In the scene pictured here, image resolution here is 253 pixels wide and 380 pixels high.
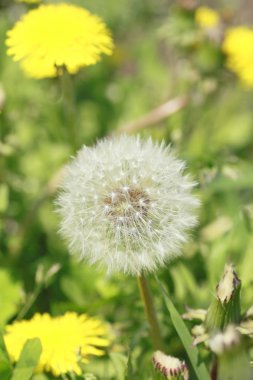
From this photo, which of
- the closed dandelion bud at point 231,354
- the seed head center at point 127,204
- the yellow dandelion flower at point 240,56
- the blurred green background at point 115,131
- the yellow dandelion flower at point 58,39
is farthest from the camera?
the yellow dandelion flower at point 240,56

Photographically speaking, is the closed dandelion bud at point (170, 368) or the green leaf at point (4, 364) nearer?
the closed dandelion bud at point (170, 368)

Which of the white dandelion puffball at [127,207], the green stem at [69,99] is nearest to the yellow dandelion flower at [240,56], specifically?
the green stem at [69,99]

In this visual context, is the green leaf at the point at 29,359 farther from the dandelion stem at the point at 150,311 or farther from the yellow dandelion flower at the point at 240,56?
the yellow dandelion flower at the point at 240,56

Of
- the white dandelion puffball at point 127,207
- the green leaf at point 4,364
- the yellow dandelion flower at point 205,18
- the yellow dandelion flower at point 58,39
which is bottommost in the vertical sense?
the green leaf at point 4,364

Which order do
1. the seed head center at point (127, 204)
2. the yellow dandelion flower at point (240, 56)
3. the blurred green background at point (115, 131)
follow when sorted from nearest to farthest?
the seed head center at point (127, 204)
the blurred green background at point (115, 131)
the yellow dandelion flower at point (240, 56)

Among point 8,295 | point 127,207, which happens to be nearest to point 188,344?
point 127,207

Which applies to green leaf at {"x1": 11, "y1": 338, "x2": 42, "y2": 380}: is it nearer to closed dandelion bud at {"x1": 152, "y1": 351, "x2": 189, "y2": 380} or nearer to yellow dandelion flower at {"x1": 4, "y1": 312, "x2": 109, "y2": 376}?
yellow dandelion flower at {"x1": 4, "y1": 312, "x2": 109, "y2": 376}

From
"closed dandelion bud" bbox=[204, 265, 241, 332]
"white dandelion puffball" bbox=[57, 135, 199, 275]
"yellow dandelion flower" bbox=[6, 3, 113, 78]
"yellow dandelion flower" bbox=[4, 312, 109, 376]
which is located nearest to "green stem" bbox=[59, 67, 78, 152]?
"yellow dandelion flower" bbox=[6, 3, 113, 78]

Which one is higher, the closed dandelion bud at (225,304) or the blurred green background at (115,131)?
the closed dandelion bud at (225,304)

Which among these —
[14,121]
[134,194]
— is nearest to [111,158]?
[134,194]
